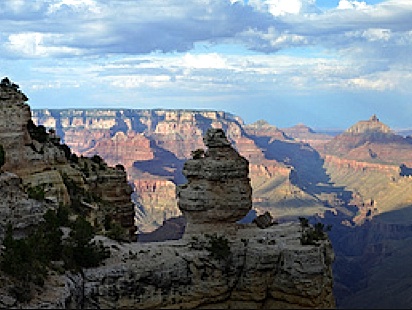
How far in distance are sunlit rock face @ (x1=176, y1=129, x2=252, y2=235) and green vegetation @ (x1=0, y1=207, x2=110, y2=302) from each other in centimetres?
612

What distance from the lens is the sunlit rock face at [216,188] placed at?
35688mm

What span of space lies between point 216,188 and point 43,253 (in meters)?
10.9

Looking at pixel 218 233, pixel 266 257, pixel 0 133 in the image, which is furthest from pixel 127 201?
pixel 266 257

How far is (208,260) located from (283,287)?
454 centimetres

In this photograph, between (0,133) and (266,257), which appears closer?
(266,257)

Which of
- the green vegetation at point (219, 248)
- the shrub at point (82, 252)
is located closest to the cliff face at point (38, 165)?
the shrub at point (82, 252)

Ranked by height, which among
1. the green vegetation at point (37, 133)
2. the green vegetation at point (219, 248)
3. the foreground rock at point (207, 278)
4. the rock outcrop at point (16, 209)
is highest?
the green vegetation at point (37, 133)

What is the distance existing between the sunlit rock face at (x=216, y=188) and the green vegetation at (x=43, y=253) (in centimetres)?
612

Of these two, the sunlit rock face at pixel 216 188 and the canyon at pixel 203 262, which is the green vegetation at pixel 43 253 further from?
the sunlit rock face at pixel 216 188

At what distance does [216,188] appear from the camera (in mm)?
35938

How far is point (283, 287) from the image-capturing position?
3112 cm

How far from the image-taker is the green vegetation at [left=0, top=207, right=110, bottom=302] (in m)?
26.9

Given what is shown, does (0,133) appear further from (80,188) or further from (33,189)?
(80,188)

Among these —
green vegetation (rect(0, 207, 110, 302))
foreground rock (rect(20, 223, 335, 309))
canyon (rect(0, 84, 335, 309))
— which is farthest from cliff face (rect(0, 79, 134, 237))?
foreground rock (rect(20, 223, 335, 309))
